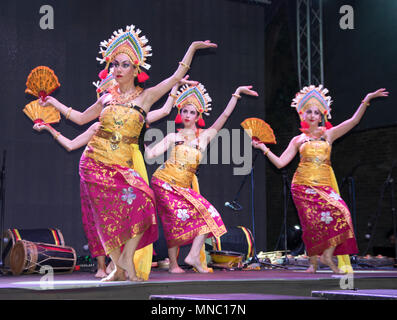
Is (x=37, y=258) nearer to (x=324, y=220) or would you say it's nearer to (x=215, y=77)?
(x=324, y=220)

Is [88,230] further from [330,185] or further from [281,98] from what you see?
[281,98]

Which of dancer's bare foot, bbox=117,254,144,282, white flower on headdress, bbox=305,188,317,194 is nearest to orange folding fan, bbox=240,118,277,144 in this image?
white flower on headdress, bbox=305,188,317,194

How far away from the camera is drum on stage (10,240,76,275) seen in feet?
17.1

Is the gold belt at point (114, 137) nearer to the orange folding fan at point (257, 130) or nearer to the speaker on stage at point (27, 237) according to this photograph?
the speaker on stage at point (27, 237)

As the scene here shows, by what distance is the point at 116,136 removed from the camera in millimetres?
4082

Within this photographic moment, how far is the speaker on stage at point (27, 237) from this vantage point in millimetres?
5688

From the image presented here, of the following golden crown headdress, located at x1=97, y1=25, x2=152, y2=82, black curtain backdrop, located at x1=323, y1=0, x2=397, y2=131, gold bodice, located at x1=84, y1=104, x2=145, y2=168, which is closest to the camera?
A: gold bodice, located at x1=84, y1=104, x2=145, y2=168

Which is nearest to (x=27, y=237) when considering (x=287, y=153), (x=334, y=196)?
(x=287, y=153)

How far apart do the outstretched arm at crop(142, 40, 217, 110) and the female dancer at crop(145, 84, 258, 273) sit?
0.89 metres

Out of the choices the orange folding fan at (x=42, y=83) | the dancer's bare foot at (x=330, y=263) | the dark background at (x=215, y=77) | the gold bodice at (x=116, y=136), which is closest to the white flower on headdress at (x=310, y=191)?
the dancer's bare foot at (x=330, y=263)

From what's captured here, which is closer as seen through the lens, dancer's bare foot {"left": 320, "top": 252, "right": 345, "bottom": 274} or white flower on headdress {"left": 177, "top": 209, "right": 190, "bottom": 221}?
dancer's bare foot {"left": 320, "top": 252, "right": 345, "bottom": 274}

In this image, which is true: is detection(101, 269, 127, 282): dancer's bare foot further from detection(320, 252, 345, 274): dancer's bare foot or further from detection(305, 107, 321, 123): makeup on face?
detection(305, 107, 321, 123): makeup on face

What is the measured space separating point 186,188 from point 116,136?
1619mm
